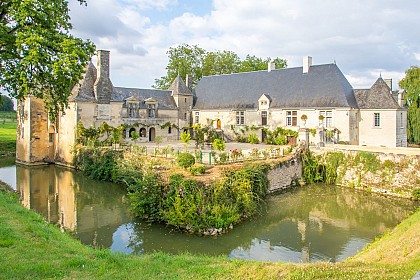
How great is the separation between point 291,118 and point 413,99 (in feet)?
34.9

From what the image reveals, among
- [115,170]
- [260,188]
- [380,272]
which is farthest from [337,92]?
[380,272]

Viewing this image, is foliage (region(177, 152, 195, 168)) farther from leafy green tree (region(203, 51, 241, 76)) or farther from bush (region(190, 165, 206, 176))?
leafy green tree (region(203, 51, 241, 76))

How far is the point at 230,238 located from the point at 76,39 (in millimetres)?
8398

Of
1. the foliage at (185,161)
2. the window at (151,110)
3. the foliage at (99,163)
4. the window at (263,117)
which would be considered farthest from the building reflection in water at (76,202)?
the window at (263,117)

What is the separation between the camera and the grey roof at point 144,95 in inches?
1054

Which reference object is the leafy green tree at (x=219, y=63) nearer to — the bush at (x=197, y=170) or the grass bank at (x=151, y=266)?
the bush at (x=197, y=170)

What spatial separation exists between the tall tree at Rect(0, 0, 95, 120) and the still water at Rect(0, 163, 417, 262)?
496 cm

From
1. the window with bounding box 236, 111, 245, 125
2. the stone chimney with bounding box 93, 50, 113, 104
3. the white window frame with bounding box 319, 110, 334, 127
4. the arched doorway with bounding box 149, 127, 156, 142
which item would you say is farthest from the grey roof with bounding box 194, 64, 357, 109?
the stone chimney with bounding box 93, 50, 113, 104

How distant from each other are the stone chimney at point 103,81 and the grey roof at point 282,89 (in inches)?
351

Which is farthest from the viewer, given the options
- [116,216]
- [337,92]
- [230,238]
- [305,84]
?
[305,84]

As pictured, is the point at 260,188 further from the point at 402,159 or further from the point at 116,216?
the point at 402,159

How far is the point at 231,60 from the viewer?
42.8 m

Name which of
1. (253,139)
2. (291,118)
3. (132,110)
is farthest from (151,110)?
(291,118)

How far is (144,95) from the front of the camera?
2931 cm
